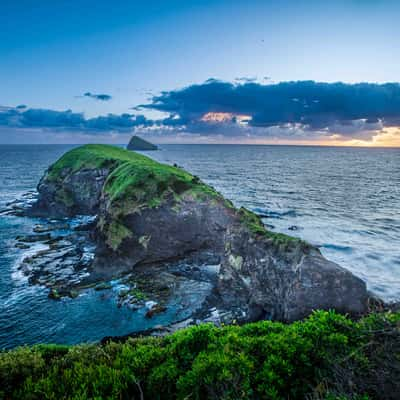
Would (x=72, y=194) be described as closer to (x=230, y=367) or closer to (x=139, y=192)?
(x=139, y=192)

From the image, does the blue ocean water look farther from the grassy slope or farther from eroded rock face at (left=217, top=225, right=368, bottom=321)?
the grassy slope

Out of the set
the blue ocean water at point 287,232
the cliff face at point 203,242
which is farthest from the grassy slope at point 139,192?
the blue ocean water at point 287,232

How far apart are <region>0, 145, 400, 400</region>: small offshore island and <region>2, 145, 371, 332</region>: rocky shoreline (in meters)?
0.11

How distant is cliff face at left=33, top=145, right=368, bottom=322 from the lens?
54.1 feet

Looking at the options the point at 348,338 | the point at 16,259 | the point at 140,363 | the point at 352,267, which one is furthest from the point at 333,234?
the point at 16,259

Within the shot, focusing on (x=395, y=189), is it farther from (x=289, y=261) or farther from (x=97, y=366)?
(x=97, y=366)

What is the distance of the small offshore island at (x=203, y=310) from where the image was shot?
22.6ft

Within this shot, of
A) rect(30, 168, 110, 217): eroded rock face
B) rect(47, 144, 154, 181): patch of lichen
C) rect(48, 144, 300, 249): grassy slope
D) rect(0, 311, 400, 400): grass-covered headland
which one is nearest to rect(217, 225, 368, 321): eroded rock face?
rect(48, 144, 300, 249): grassy slope

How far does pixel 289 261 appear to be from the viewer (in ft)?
59.1

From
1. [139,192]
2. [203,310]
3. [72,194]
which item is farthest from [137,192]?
[72,194]

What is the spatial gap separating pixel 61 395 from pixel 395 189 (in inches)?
3199

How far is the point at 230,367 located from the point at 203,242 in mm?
24474

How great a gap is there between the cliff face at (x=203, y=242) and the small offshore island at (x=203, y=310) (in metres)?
0.12

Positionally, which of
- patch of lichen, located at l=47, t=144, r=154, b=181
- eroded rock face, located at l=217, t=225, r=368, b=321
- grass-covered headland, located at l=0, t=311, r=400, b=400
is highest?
patch of lichen, located at l=47, t=144, r=154, b=181
